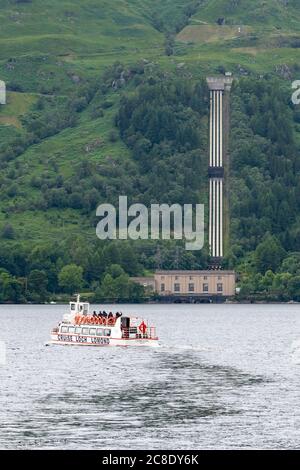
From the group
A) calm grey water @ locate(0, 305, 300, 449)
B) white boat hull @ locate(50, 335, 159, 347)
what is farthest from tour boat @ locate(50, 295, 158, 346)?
calm grey water @ locate(0, 305, 300, 449)

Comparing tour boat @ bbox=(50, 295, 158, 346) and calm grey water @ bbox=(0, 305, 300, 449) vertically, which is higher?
tour boat @ bbox=(50, 295, 158, 346)

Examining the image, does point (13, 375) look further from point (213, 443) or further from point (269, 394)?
point (213, 443)

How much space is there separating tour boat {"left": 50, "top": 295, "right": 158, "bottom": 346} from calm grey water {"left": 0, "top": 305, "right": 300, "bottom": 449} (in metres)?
10.6

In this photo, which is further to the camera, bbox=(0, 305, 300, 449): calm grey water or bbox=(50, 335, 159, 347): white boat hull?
bbox=(50, 335, 159, 347): white boat hull

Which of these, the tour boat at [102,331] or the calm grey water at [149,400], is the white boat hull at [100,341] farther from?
the calm grey water at [149,400]

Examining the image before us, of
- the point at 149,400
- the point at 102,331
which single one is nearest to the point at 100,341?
the point at 102,331

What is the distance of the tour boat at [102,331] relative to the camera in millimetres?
190750

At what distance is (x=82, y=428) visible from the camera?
109438 mm

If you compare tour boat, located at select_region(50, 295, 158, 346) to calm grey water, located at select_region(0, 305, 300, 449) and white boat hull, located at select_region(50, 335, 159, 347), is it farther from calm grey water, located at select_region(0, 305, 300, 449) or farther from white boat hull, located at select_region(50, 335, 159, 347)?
calm grey water, located at select_region(0, 305, 300, 449)

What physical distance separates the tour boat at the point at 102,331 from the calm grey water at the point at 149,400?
10.6m

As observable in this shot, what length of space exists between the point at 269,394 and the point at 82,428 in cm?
2579

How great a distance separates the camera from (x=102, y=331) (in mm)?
194000

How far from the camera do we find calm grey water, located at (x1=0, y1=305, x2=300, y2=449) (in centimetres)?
10531

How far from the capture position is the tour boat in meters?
191
